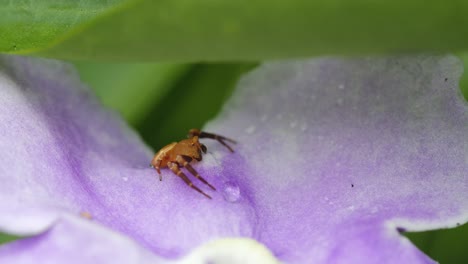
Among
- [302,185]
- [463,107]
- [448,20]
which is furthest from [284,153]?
[448,20]

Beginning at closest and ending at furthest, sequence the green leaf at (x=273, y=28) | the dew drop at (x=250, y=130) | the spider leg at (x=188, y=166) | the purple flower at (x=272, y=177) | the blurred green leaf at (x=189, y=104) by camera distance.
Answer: the green leaf at (x=273, y=28), the purple flower at (x=272, y=177), the spider leg at (x=188, y=166), the dew drop at (x=250, y=130), the blurred green leaf at (x=189, y=104)

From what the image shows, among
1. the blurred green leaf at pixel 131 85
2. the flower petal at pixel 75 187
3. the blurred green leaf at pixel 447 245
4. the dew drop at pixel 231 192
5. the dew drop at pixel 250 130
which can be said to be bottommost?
the flower petal at pixel 75 187

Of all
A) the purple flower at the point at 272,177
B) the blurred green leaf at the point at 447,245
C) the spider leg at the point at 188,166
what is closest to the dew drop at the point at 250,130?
the purple flower at the point at 272,177

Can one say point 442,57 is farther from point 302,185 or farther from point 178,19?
point 178,19

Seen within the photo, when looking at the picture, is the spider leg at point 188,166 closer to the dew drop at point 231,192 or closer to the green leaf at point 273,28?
the dew drop at point 231,192

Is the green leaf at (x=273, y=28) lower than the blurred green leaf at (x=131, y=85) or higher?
higher

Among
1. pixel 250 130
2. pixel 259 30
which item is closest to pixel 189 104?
pixel 250 130

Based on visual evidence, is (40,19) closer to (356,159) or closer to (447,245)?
(356,159)

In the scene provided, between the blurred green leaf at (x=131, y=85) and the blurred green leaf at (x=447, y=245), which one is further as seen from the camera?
the blurred green leaf at (x=131, y=85)
